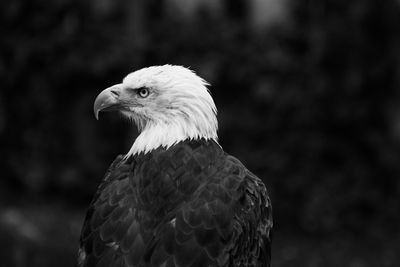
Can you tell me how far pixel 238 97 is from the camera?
8.37 meters

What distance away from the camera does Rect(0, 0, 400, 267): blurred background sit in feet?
26.7

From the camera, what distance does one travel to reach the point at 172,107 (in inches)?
175

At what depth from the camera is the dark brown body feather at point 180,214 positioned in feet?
12.6

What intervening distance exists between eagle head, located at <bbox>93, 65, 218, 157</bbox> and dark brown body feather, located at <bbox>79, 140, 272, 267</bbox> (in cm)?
8

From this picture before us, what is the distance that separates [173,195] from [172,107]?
0.60 m

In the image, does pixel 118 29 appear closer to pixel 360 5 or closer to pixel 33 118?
pixel 33 118

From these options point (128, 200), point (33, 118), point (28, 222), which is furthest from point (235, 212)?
point (33, 118)

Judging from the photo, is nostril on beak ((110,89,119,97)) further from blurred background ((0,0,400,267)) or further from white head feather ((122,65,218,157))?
blurred background ((0,0,400,267))

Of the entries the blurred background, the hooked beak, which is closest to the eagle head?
the hooked beak

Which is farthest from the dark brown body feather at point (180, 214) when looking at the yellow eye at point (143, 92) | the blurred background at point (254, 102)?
the blurred background at point (254, 102)

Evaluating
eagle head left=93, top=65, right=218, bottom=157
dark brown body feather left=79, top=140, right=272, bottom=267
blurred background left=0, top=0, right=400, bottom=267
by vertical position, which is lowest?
blurred background left=0, top=0, right=400, bottom=267

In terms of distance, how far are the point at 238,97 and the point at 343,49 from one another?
1192 mm

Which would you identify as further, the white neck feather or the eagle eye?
the eagle eye

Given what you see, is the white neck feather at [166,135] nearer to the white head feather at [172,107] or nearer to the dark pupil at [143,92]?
the white head feather at [172,107]
